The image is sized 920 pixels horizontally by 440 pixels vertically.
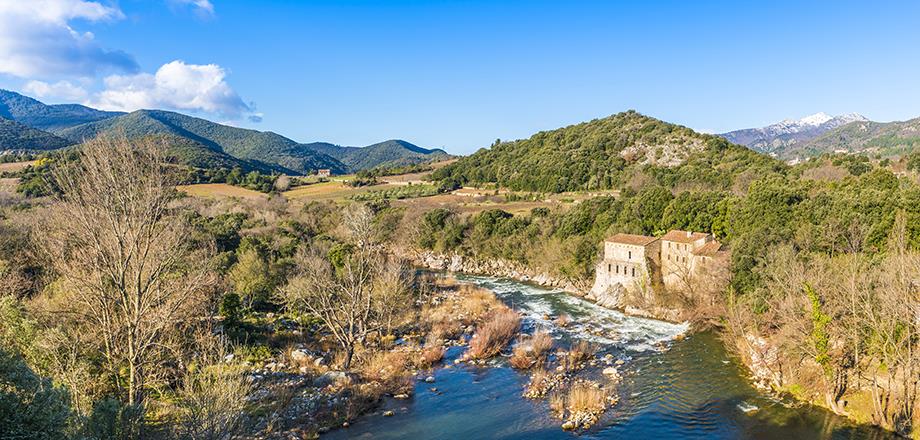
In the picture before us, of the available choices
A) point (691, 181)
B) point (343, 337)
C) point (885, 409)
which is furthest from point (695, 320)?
point (691, 181)

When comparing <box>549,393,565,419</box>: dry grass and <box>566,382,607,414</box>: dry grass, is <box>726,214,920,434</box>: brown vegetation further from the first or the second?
<box>549,393,565,419</box>: dry grass

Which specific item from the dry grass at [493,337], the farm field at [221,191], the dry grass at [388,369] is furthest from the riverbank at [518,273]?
the farm field at [221,191]

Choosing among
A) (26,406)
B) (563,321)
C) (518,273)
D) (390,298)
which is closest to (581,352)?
(563,321)

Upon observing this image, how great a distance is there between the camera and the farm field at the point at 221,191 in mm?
79500

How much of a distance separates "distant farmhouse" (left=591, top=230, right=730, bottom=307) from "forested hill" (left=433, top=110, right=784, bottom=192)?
31257mm

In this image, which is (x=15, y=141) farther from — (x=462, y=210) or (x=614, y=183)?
(x=614, y=183)

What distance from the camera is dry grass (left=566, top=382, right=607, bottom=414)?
70.4 ft

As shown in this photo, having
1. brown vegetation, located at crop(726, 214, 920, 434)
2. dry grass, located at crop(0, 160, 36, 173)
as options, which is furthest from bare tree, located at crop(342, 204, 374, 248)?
dry grass, located at crop(0, 160, 36, 173)

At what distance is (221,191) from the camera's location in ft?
274

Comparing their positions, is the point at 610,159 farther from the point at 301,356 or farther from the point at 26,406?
the point at 26,406

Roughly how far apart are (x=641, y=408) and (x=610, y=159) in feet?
258

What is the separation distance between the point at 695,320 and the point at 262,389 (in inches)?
1064

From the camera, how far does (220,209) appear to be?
67.6m

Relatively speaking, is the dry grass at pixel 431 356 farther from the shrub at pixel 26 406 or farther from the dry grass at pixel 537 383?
the shrub at pixel 26 406
